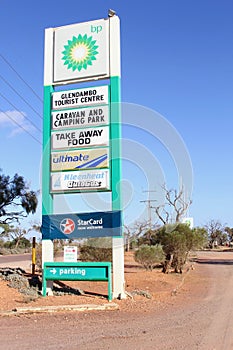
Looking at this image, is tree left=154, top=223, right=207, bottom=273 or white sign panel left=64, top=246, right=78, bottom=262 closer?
white sign panel left=64, top=246, right=78, bottom=262

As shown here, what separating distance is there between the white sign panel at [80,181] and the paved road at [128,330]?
4.29m

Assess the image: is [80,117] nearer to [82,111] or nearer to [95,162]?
[82,111]

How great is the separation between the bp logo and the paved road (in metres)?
3.69

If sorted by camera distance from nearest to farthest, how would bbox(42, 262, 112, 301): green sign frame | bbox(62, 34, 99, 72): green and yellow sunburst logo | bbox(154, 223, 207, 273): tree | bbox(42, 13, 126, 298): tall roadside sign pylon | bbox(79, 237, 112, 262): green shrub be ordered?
bbox(42, 262, 112, 301): green sign frame < bbox(42, 13, 126, 298): tall roadside sign pylon < bbox(62, 34, 99, 72): green and yellow sunburst logo < bbox(79, 237, 112, 262): green shrub < bbox(154, 223, 207, 273): tree

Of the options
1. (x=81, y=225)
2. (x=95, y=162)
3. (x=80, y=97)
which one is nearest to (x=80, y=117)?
(x=80, y=97)

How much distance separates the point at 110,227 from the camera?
1338 centimetres

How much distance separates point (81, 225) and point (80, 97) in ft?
13.9

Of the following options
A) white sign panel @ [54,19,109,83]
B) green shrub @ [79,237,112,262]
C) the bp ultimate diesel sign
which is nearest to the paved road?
the bp ultimate diesel sign

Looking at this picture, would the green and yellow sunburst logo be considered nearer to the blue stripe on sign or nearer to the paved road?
the blue stripe on sign

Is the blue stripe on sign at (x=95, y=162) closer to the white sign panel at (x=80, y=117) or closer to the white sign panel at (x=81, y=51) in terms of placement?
the white sign panel at (x=80, y=117)

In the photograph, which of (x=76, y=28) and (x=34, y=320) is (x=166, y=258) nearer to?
(x=76, y=28)

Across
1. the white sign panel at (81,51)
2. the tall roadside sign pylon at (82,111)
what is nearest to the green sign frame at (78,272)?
the tall roadside sign pylon at (82,111)

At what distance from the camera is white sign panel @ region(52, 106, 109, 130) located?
14.2 m

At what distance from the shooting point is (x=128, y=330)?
862 centimetres
